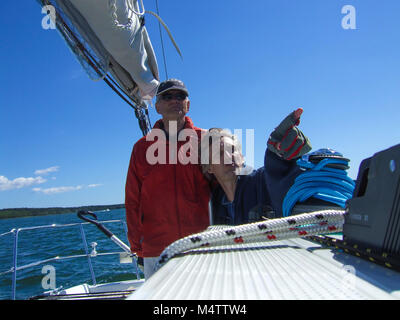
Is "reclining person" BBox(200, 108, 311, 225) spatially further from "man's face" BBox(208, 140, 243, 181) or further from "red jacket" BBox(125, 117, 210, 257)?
"red jacket" BBox(125, 117, 210, 257)

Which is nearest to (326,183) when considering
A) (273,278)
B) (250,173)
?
(250,173)

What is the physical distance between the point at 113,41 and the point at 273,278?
9.01ft

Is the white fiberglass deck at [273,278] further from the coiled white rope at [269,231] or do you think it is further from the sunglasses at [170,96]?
the sunglasses at [170,96]

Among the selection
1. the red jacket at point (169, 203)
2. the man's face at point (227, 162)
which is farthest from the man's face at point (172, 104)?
the man's face at point (227, 162)

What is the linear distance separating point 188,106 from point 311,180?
1.33m

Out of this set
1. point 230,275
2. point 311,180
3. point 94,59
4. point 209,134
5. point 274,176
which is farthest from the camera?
point 94,59

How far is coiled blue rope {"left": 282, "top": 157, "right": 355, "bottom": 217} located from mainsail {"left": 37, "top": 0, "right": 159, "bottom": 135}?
7.55 ft

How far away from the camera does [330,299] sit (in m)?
0.37

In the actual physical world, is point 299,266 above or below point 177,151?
below

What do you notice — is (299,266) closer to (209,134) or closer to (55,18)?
(209,134)

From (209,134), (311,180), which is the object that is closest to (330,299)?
(311,180)

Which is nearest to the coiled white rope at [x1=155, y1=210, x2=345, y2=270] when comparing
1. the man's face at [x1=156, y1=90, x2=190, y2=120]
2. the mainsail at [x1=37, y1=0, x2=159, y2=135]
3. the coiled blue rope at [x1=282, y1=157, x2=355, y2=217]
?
the coiled blue rope at [x1=282, y1=157, x2=355, y2=217]

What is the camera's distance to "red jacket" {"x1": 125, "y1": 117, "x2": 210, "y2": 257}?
5.94 feet

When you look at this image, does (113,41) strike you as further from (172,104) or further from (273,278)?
(273,278)
